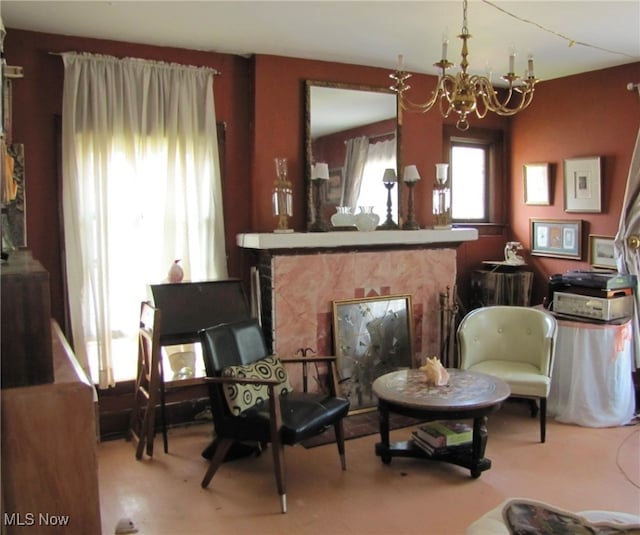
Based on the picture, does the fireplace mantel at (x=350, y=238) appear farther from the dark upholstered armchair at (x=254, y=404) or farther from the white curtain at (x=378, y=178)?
the dark upholstered armchair at (x=254, y=404)

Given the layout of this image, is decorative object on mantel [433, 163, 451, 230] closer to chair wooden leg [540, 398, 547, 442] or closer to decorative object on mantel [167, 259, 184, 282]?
chair wooden leg [540, 398, 547, 442]

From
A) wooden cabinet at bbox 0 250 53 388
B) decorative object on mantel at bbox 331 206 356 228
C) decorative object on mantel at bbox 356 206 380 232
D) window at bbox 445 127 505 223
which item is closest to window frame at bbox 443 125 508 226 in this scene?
window at bbox 445 127 505 223

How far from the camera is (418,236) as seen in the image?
15.2ft

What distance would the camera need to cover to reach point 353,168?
4.54m

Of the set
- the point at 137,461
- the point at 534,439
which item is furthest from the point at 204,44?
the point at 534,439

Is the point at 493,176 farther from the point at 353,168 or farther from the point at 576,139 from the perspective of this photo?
the point at 353,168

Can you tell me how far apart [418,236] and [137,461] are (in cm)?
259

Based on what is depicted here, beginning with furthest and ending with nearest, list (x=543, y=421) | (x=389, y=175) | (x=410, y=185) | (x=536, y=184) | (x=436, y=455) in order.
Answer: (x=536, y=184) < (x=410, y=185) < (x=389, y=175) < (x=543, y=421) < (x=436, y=455)

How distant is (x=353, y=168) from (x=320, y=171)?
1.15 feet

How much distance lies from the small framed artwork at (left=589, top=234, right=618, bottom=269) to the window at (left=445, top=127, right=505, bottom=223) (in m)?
1.00

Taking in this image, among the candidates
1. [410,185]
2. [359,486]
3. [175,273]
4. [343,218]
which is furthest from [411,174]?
[359,486]

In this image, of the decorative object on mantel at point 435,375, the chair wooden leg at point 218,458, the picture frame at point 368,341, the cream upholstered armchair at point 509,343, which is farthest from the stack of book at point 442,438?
the chair wooden leg at point 218,458

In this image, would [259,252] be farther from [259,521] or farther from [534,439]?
[534,439]

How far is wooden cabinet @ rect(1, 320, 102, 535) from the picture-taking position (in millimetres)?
1679
